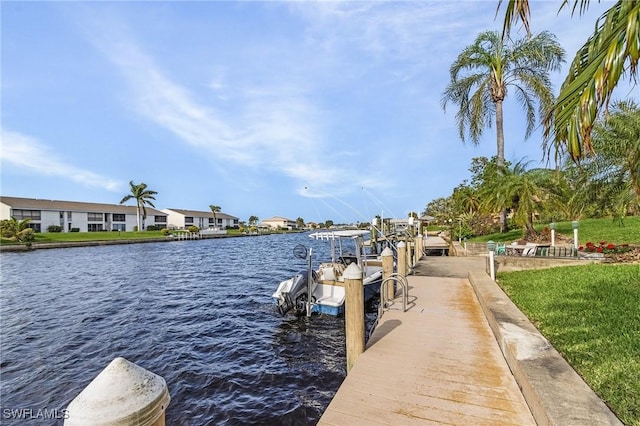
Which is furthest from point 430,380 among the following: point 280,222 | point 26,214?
point 280,222

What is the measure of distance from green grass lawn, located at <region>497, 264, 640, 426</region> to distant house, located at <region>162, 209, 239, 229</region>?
93.9 meters

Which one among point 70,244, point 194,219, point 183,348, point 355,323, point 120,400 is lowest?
point 183,348

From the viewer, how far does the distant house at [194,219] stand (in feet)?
303

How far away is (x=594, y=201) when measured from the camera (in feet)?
48.2

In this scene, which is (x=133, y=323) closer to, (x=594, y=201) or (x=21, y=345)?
(x=21, y=345)

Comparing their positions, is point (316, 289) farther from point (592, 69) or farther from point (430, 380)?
point (592, 69)

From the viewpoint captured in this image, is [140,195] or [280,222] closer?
[140,195]

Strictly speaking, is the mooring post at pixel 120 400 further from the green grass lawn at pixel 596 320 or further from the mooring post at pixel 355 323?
the green grass lawn at pixel 596 320

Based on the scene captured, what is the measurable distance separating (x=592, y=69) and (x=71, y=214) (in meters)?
79.6

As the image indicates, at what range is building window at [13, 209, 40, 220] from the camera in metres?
54.0

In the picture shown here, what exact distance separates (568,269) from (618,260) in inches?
71.1

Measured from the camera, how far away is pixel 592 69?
2.58 m

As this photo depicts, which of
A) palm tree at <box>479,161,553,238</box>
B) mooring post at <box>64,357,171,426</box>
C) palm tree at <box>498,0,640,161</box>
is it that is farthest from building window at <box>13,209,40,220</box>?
palm tree at <box>498,0,640,161</box>

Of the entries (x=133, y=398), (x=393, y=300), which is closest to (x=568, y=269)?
(x=393, y=300)
